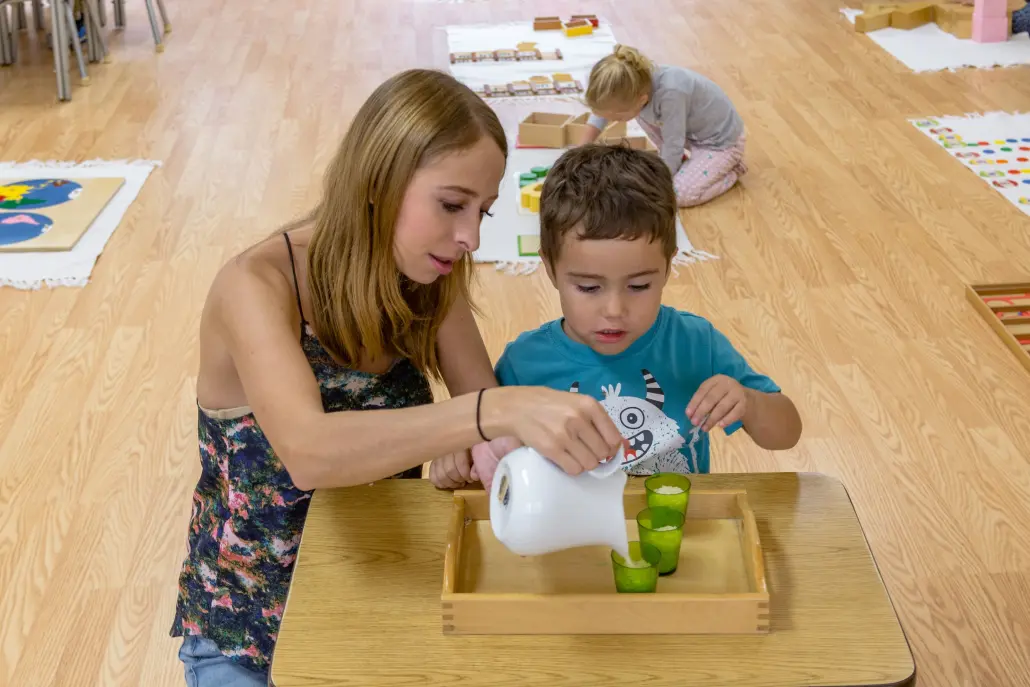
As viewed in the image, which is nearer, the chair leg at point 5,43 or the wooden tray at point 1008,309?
the wooden tray at point 1008,309

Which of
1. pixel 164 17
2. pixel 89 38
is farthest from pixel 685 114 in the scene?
pixel 164 17

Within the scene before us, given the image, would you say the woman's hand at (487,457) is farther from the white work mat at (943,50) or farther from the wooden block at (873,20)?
the wooden block at (873,20)

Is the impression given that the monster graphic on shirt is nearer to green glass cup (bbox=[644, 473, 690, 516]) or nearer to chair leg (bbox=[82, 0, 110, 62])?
green glass cup (bbox=[644, 473, 690, 516])

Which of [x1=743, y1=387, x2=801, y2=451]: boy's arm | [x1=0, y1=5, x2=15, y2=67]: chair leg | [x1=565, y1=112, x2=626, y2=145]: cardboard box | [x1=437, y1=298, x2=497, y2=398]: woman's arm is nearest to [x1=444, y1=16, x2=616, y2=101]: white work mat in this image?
[x1=565, y1=112, x2=626, y2=145]: cardboard box

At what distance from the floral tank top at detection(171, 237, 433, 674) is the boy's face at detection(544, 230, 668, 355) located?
0.78 feet

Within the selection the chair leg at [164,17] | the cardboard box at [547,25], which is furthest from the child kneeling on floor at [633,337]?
the chair leg at [164,17]

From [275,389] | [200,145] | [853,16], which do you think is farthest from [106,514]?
[853,16]

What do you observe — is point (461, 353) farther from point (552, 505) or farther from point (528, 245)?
point (528, 245)

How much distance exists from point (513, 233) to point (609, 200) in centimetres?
195

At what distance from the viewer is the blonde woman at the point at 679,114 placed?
3.27 m

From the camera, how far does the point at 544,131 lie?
3783mm

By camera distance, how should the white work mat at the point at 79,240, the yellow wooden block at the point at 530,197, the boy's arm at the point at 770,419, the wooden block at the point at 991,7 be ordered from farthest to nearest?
1. the wooden block at the point at 991,7
2. the yellow wooden block at the point at 530,197
3. the white work mat at the point at 79,240
4. the boy's arm at the point at 770,419

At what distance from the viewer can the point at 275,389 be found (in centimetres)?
111

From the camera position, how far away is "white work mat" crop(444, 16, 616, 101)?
4605 mm
